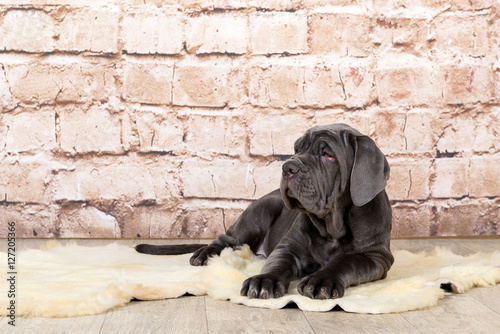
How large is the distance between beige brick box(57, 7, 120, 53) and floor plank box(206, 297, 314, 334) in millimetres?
2342

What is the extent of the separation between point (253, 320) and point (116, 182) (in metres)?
2.19

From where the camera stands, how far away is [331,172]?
2414 mm

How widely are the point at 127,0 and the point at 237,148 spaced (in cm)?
124

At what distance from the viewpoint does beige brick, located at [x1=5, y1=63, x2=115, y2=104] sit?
3910mm

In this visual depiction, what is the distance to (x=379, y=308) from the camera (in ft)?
6.74

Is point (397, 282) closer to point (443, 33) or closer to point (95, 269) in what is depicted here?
point (95, 269)

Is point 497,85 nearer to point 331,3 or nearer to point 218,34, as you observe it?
point 331,3

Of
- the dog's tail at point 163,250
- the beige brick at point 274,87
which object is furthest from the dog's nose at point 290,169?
the beige brick at point 274,87

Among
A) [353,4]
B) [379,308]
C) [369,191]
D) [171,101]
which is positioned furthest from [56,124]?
[379,308]

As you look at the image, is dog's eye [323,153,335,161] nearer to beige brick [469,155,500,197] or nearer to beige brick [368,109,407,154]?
beige brick [368,109,407,154]

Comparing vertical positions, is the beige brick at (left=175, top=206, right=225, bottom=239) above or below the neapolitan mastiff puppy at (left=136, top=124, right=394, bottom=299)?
below

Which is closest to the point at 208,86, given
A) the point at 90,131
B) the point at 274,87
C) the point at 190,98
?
the point at 190,98

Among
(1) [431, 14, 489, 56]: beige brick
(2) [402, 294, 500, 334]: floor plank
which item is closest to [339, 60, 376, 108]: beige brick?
(1) [431, 14, 489, 56]: beige brick

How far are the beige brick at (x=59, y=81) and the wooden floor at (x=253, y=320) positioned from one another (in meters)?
2.10
